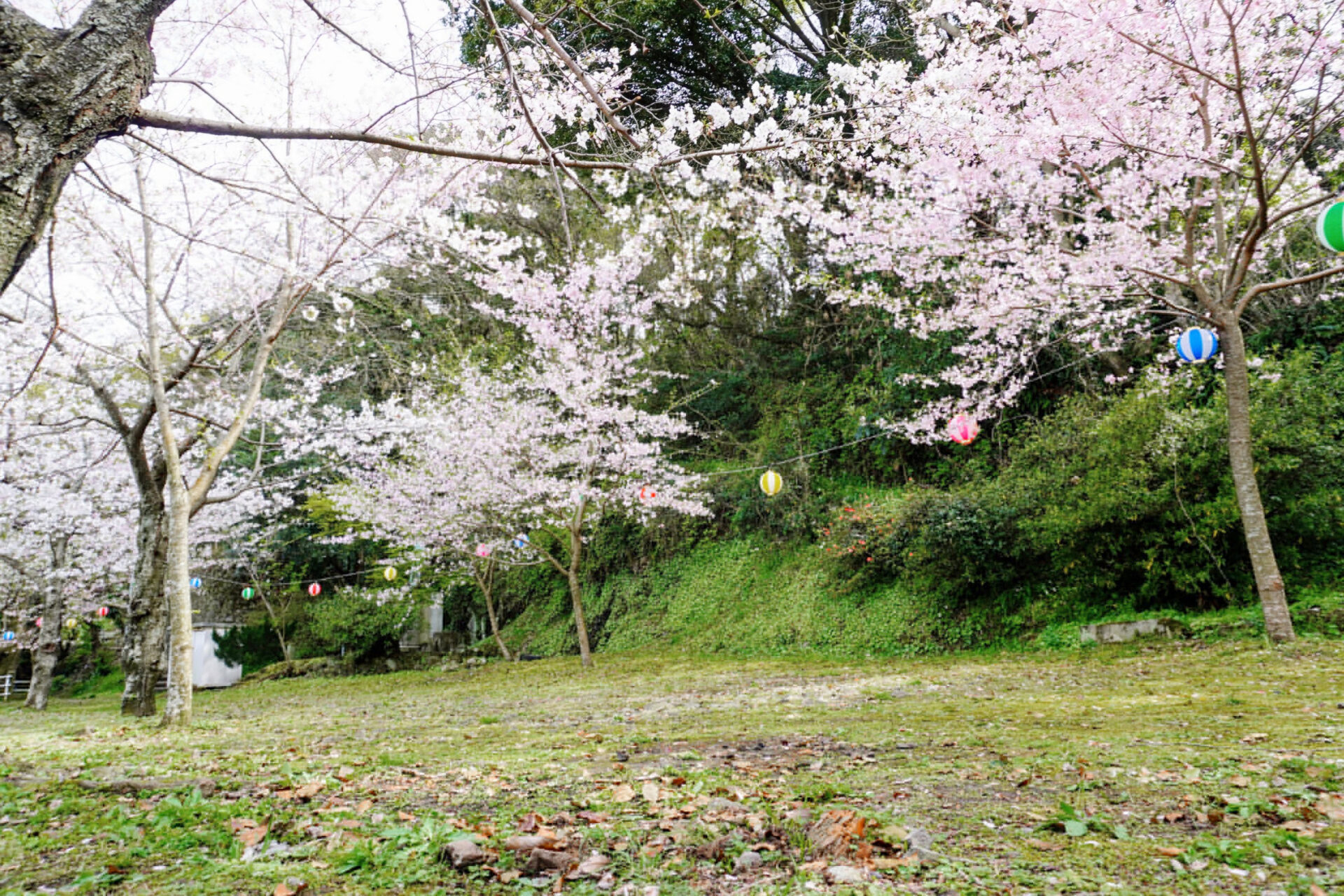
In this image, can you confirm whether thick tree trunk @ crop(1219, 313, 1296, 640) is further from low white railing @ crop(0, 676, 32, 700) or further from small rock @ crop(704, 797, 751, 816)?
low white railing @ crop(0, 676, 32, 700)

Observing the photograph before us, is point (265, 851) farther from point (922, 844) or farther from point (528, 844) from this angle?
point (922, 844)

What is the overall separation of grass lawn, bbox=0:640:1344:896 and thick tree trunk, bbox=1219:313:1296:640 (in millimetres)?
580

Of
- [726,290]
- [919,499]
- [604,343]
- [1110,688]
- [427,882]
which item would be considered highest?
[726,290]

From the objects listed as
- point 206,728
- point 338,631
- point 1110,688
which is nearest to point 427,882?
point 1110,688

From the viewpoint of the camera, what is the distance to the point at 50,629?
42.3 feet

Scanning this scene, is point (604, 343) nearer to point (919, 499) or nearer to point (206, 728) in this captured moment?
point (919, 499)

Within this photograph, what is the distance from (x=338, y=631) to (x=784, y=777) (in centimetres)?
1517

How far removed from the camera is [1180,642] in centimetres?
703

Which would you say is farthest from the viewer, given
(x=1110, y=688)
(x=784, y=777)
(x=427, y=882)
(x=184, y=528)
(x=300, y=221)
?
(x=300, y=221)

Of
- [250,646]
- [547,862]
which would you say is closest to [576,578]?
[547,862]

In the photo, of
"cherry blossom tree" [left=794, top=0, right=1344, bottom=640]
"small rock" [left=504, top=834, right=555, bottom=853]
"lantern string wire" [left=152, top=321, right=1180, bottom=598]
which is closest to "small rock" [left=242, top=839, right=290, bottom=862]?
"small rock" [left=504, top=834, right=555, bottom=853]

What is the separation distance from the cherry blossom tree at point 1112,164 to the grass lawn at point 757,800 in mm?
3260

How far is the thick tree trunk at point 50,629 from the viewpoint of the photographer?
490 inches

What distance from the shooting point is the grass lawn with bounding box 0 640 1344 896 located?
1837 millimetres
